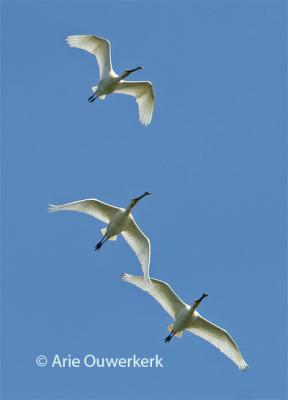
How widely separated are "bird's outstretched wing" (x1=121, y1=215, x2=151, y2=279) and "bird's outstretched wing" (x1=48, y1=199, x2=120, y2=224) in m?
0.68

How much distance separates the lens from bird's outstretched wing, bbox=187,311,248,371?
27.6 meters

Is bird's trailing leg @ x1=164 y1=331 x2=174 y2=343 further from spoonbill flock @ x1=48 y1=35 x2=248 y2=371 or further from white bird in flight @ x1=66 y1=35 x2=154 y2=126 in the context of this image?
white bird in flight @ x1=66 y1=35 x2=154 y2=126

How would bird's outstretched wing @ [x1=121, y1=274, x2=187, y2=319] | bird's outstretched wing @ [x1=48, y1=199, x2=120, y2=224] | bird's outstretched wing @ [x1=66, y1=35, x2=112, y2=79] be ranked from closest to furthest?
bird's outstretched wing @ [x1=48, y1=199, x2=120, y2=224] < bird's outstretched wing @ [x1=121, y1=274, x2=187, y2=319] < bird's outstretched wing @ [x1=66, y1=35, x2=112, y2=79]

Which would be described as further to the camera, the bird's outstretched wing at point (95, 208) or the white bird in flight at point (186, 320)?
the white bird in flight at point (186, 320)

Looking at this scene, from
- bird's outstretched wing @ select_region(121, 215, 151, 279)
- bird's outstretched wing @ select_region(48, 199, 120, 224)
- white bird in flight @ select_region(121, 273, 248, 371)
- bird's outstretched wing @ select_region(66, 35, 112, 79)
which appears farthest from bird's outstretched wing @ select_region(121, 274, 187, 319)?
bird's outstretched wing @ select_region(66, 35, 112, 79)

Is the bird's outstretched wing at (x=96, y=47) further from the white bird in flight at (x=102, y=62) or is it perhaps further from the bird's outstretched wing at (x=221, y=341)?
the bird's outstretched wing at (x=221, y=341)

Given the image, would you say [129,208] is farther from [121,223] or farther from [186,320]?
[186,320]

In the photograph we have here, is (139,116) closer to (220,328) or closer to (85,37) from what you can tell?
(85,37)

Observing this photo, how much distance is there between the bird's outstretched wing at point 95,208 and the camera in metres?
26.8

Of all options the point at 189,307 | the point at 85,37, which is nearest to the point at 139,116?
the point at 85,37

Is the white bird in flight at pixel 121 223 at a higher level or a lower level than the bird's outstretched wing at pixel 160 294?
higher

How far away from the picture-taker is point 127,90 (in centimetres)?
3044

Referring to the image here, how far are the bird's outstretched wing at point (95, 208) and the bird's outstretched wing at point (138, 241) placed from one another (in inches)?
26.9

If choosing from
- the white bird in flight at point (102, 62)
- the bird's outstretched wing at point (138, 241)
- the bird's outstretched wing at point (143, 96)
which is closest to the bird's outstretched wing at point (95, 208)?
the bird's outstretched wing at point (138, 241)
